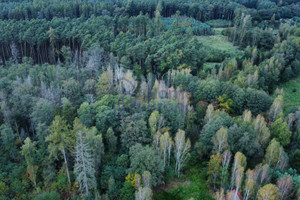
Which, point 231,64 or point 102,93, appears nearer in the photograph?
point 102,93

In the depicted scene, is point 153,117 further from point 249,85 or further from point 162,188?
point 249,85

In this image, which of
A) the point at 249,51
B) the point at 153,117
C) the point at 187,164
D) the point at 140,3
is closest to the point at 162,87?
the point at 153,117

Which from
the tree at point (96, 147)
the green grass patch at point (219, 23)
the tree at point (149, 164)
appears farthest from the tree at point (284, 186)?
the green grass patch at point (219, 23)

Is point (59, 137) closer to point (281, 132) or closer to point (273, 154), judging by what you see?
point (273, 154)

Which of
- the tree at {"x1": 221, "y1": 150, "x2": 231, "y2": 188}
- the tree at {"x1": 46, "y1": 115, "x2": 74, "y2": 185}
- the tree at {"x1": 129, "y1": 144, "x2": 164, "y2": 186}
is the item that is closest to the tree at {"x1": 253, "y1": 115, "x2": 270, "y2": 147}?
the tree at {"x1": 221, "y1": 150, "x2": 231, "y2": 188}

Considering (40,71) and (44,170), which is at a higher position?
(40,71)

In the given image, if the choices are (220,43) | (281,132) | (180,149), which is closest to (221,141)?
(180,149)

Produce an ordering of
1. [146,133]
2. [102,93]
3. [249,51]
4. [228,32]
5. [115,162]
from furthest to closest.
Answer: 1. [228,32]
2. [249,51]
3. [102,93]
4. [146,133]
5. [115,162]
